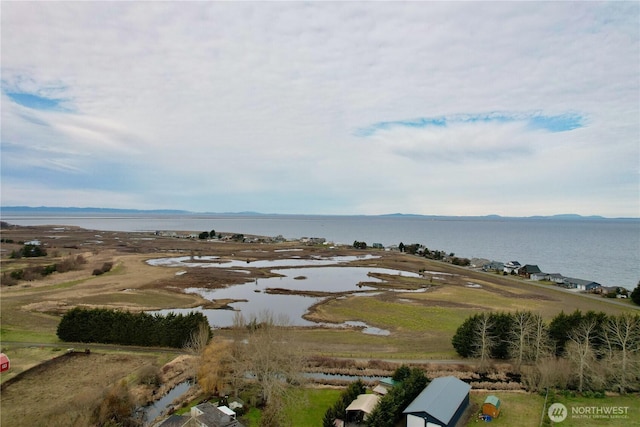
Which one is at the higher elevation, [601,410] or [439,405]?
[439,405]

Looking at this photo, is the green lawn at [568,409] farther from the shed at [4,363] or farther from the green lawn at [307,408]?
the shed at [4,363]

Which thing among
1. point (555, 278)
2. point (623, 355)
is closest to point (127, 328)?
point (623, 355)

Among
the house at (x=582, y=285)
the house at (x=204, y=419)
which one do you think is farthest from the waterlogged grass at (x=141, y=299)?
the house at (x=582, y=285)

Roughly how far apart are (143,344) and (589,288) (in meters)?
78.4

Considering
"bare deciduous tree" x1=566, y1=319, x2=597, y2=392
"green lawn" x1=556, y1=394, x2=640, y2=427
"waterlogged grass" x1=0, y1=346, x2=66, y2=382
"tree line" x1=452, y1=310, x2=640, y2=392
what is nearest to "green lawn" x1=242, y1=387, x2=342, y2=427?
"tree line" x1=452, y1=310, x2=640, y2=392

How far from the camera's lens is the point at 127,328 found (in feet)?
130

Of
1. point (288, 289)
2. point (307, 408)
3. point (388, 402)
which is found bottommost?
point (307, 408)

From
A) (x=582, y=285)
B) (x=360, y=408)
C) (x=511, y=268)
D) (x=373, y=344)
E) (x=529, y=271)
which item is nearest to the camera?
(x=360, y=408)

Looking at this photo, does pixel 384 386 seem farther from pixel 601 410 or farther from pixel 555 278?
pixel 555 278

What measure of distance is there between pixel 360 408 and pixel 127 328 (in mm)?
27736

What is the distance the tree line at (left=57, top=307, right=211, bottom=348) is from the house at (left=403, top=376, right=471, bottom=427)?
22782mm

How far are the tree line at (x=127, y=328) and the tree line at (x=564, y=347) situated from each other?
91.6 ft

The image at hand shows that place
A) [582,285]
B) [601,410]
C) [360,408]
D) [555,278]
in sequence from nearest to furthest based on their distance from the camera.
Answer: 1. [360,408]
2. [601,410]
3. [582,285]
4. [555,278]

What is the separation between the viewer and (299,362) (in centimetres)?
2944
